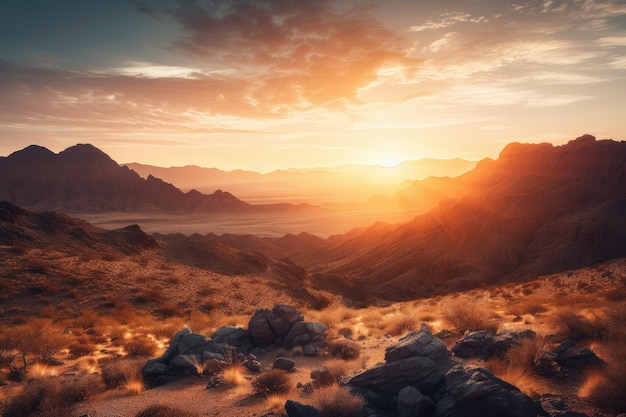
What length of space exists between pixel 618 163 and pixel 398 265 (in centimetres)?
4722

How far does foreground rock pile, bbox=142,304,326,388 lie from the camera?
42.9ft

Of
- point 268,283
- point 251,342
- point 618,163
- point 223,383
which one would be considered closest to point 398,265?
point 268,283

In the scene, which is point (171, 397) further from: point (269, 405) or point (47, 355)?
point (47, 355)

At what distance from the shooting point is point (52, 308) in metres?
23.8

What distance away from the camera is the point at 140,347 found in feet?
53.5

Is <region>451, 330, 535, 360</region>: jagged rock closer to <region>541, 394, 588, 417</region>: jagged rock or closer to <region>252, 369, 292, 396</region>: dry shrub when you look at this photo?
<region>541, 394, 588, 417</region>: jagged rock

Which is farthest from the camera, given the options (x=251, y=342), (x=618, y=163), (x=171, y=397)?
(x=618, y=163)

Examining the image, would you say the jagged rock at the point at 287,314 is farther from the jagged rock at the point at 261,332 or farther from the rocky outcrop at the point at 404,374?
the rocky outcrop at the point at 404,374

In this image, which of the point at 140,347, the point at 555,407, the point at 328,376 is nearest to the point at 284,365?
the point at 328,376

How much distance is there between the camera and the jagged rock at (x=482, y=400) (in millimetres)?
7793

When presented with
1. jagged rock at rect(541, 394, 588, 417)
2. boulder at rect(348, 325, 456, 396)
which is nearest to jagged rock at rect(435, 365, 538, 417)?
jagged rock at rect(541, 394, 588, 417)

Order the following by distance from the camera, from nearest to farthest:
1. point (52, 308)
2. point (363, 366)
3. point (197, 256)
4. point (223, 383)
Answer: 1. point (223, 383)
2. point (363, 366)
3. point (52, 308)
4. point (197, 256)

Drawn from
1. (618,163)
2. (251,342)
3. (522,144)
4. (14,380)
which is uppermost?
(522,144)

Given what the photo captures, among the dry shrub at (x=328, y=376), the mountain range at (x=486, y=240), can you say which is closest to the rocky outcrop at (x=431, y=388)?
the dry shrub at (x=328, y=376)
